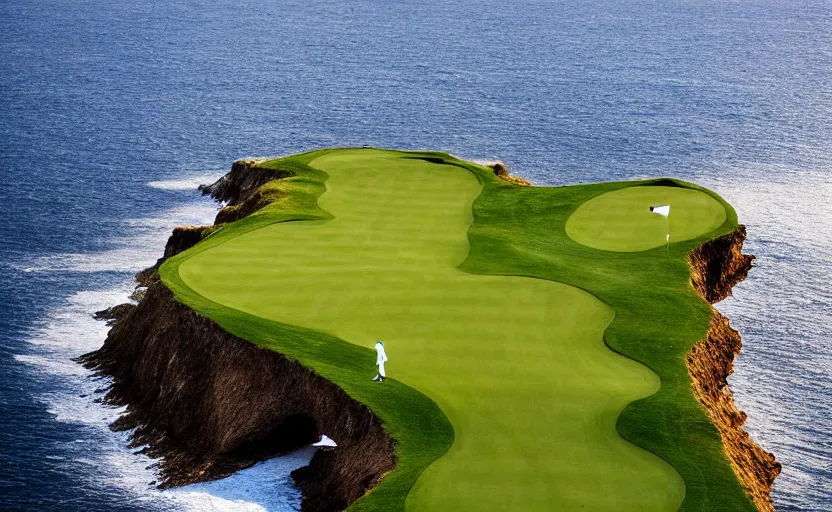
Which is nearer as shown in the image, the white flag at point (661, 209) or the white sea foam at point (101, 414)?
the white sea foam at point (101, 414)

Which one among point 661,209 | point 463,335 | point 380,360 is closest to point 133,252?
point 661,209

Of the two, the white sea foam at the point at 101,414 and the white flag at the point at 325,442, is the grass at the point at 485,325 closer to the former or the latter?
the white flag at the point at 325,442

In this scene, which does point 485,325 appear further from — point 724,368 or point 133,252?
point 133,252

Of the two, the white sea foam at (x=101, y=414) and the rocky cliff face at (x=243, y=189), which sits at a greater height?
the rocky cliff face at (x=243, y=189)

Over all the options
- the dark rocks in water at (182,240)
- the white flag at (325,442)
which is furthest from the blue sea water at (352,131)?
the dark rocks in water at (182,240)

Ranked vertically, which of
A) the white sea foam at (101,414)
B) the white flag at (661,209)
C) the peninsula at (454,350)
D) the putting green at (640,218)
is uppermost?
the white flag at (661,209)

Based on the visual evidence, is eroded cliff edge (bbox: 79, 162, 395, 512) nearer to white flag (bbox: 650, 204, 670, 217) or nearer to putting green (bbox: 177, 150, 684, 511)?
putting green (bbox: 177, 150, 684, 511)
